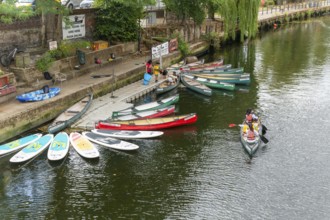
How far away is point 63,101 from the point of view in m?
26.0

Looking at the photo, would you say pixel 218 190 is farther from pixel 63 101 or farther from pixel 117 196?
pixel 63 101

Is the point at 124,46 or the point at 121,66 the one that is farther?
the point at 124,46

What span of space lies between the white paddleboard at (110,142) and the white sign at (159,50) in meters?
13.8

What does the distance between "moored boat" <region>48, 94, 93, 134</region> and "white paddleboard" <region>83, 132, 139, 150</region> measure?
1.52m

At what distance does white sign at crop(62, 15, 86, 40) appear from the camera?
106ft

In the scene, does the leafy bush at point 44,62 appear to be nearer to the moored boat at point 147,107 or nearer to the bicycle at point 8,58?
the bicycle at point 8,58

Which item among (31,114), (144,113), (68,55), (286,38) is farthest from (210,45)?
(31,114)

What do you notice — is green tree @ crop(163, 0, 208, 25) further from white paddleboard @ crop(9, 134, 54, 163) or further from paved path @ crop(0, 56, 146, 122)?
white paddleboard @ crop(9, 134, 54, 163)

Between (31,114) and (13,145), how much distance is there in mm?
2644

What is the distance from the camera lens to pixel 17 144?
71.6ft

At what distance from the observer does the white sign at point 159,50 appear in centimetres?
3531

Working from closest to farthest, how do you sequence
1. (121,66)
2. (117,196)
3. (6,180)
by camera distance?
(117,196) → (6,180) → (121,66)

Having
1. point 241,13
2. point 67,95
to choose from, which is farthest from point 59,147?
point 241,13

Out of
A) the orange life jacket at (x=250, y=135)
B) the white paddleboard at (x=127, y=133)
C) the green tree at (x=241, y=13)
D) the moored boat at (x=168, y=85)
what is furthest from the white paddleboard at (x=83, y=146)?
the green tree at (x=241, y=13)
